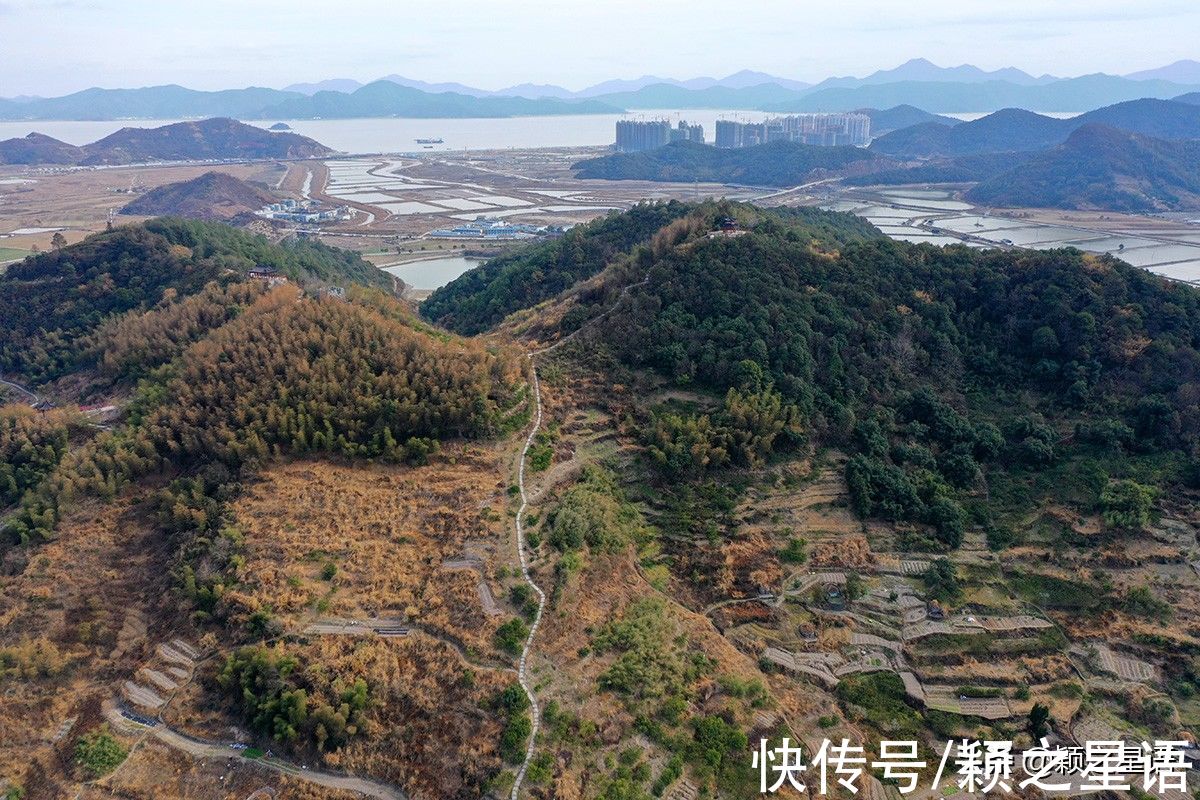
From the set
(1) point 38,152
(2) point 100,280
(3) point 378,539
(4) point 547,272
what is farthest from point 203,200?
(3) point 378,539

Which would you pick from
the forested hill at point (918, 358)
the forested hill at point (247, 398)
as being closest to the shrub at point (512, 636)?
the forested hill at point (247, 398)

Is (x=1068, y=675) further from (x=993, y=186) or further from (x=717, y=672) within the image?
(x=993, y=186)

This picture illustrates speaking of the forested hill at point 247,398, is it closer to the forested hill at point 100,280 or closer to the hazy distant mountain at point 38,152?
the forested hill at point 100,280

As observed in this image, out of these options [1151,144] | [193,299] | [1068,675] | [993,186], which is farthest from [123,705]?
[1151,144]

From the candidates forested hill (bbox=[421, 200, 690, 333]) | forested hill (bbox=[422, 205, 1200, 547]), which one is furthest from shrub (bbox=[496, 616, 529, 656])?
forested hill (bbox=[421, 200, 690, 333])

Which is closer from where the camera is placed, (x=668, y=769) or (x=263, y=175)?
(x=668, y=769)

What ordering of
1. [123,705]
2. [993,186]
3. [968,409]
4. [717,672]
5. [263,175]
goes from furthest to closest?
1. [263,175]
2. [993,186]
3. [968,409]
4. [717,672]
5. [123,705]

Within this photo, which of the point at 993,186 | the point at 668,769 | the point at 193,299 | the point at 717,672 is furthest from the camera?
the point at 993,186
